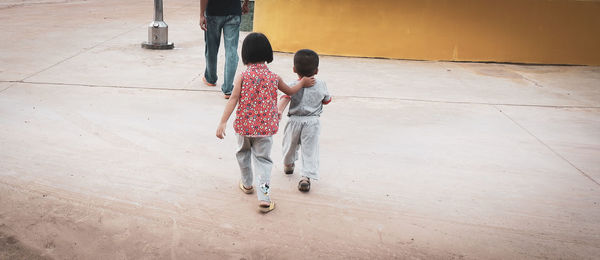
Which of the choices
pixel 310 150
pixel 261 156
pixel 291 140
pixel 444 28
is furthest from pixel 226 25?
pixel 444 28

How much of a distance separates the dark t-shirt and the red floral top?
9.08 ft

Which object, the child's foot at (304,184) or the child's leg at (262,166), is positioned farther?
the child's foot at (304,184)

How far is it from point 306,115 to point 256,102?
482 millimetres

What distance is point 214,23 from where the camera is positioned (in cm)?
580

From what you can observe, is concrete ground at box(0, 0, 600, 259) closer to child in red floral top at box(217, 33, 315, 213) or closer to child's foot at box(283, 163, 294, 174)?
child's foot at box(283, 163, 294, 174)

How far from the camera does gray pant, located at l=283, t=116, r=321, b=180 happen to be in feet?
11.3

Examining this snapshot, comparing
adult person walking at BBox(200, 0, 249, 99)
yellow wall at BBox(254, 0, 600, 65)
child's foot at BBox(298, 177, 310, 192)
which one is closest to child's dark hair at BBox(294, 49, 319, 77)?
child's foot at BBox(298, 177, 310, 192)

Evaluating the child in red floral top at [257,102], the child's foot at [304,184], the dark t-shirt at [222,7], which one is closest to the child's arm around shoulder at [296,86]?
the child in red floral top at [257,102]

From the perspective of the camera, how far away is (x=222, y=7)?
223 inches

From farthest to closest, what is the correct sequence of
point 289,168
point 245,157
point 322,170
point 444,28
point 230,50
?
point 444,28
point 230,50
point 322,170
point 289,168
point 245,157

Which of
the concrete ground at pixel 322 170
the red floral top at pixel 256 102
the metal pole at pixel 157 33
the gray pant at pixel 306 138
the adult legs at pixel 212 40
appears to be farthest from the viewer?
the metal pole at pixel 157 33

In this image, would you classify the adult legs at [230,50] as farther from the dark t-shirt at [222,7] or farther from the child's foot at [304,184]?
the child's foot at [304,184]

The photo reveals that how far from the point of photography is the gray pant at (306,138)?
11.3 feet

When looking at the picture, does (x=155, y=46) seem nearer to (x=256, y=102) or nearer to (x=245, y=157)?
(x=245, y=157)
